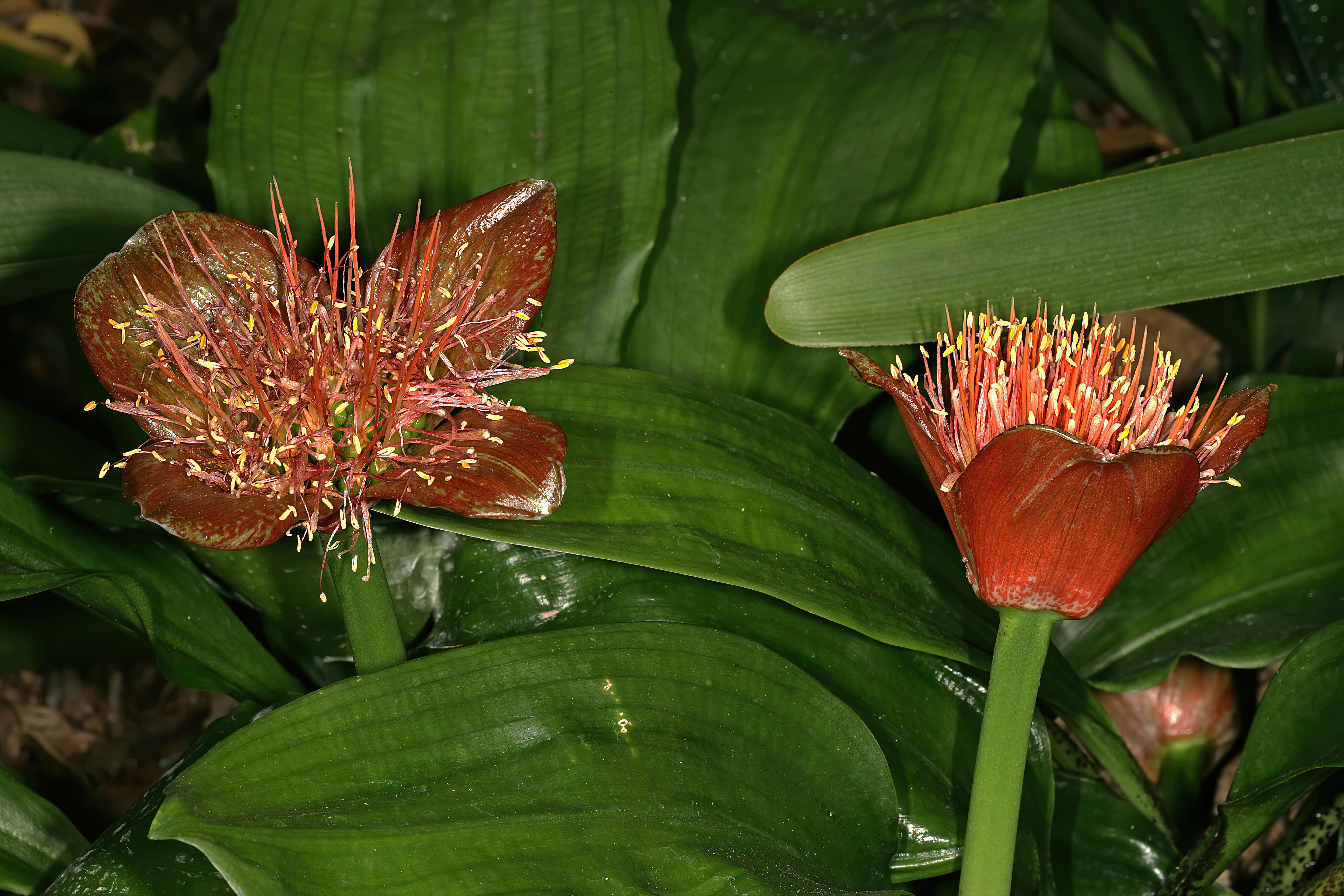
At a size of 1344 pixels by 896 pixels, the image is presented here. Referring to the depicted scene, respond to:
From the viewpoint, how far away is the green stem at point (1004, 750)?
503 mm

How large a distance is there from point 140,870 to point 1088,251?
1.89 ft

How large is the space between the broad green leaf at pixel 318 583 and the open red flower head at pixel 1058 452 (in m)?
0.28

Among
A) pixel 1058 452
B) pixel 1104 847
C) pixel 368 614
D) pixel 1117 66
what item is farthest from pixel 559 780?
pixel 1117 66

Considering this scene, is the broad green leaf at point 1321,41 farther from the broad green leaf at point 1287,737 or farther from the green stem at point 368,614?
the green stem at point 368,614

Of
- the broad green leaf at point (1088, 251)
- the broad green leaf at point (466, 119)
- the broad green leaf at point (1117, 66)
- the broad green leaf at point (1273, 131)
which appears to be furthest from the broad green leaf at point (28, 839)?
the broad green leaf at point (1117, 66)

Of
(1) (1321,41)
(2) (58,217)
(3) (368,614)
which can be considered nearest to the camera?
(3) (368,614)

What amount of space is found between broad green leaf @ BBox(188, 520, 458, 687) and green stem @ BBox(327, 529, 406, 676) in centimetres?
8

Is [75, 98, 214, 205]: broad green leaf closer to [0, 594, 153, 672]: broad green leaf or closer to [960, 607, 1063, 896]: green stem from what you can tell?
[0, 594, 153, 672]: broad green leaf

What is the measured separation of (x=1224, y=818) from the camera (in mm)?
565

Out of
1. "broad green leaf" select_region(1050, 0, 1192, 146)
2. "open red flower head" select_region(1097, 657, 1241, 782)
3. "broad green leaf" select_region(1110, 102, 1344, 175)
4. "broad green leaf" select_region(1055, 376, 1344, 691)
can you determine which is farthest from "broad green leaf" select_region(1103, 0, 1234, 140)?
"open red flower head" select_region(1097, 657, 1241, 782)

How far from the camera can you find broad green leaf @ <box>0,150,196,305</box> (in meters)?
Answer: 0.63

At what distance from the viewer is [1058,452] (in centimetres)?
43

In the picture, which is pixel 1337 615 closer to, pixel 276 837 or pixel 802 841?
pixel 802 841

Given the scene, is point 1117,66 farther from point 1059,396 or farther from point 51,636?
point 51,636
